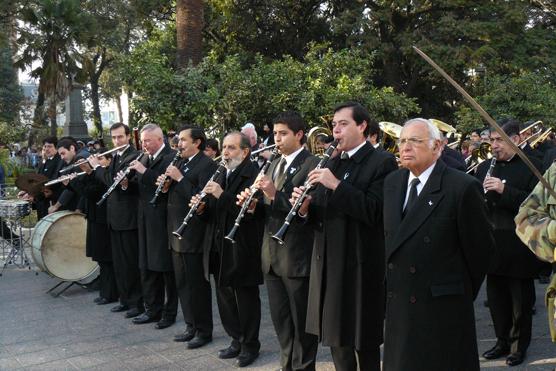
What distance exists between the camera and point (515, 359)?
5.52 meters

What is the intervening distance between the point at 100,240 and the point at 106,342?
1.99 m

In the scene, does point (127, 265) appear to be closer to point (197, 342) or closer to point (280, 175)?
point (197, 342)

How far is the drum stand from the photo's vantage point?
1050 centimetres

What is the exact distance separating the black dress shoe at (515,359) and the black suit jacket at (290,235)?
2.08m

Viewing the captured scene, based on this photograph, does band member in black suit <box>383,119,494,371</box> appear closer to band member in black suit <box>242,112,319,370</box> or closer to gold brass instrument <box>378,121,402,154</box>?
band member in black suit <box>242,112,319,370</box>

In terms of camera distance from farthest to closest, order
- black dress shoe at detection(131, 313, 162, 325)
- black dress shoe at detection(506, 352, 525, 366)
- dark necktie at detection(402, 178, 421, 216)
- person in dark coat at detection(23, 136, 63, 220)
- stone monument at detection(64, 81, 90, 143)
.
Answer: stone monument at detection(64, 81, 90, 143) < person in dark coat at detection(23, 136, 63, 220) < black dress shoe at detection(131, 313, 162, 325) < black dress shoe at detection(506, 352, 525, 366) < dark necktie at detection(402, 178, 421, 216)

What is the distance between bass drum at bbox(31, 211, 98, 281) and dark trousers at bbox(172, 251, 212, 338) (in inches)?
115

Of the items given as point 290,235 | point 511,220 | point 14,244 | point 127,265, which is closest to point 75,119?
point 14,244

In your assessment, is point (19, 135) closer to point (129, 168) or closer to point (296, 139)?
point (129, 168)

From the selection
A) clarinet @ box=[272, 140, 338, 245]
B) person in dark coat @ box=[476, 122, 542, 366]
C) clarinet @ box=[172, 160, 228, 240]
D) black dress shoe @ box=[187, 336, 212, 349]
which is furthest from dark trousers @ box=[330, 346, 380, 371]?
black dress shoe @ box=[187, 336, 212, 349]

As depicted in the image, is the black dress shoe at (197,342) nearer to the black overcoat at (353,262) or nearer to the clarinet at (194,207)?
the clarinet at (194,207)

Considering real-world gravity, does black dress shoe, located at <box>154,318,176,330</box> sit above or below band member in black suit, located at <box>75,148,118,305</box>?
below

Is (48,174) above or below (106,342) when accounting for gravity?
above

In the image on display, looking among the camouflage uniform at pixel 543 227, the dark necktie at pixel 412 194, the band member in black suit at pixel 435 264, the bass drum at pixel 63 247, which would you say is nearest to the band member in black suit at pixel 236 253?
the dark necktie at pixel 412 194
